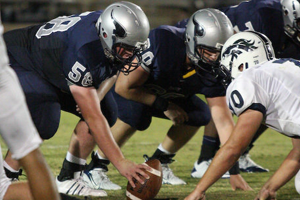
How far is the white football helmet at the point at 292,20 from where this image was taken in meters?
4.61

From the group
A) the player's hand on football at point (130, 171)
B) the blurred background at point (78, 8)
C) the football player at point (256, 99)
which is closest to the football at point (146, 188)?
the player's hand on football at point (130, 171)

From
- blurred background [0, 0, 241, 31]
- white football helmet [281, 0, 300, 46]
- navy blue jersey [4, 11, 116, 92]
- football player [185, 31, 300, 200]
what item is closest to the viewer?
football player [185, 31, 300, 200]

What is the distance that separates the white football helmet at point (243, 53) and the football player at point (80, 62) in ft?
1.88

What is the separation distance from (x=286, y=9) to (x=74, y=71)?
90.8 inches

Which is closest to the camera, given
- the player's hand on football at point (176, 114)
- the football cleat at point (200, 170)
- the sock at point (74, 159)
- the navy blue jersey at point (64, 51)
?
the navy blue jersey at point (64, 51)

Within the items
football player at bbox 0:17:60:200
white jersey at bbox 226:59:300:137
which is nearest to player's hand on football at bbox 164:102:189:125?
white jersey at bbox 226:59:300:137

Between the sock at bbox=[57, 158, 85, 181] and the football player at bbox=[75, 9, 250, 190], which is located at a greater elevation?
the football player at bbox=[75, 9, 250, 190]

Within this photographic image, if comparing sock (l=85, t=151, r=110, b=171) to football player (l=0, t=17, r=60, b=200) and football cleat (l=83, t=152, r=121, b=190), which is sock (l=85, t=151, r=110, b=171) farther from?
football player (l=0, t=17, r=60, b=200)

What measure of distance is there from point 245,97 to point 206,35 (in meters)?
1.13

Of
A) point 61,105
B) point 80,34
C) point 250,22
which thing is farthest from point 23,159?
point 250,22

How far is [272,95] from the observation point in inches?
110

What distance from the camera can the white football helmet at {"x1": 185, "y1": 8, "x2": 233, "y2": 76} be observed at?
3.71m

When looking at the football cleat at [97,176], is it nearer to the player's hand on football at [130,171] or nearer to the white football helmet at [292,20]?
the player's hand on football at [130,171]

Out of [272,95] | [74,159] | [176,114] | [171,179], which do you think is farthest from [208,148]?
[272,95]
